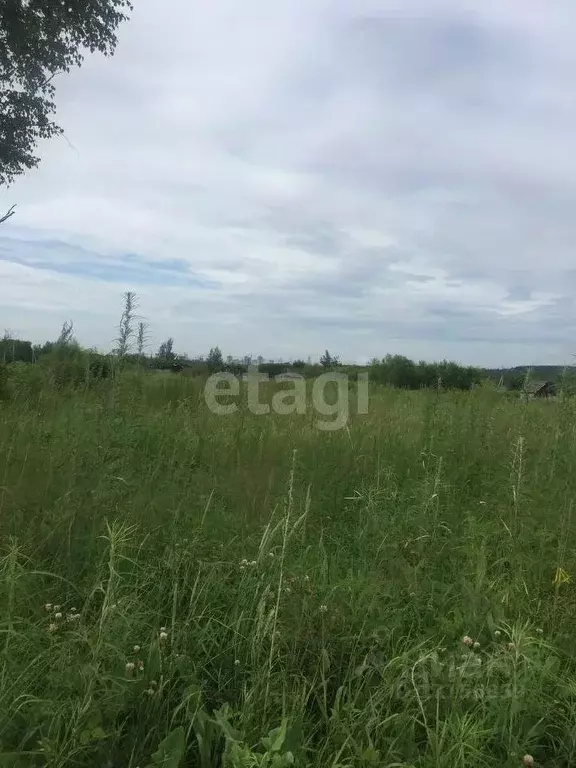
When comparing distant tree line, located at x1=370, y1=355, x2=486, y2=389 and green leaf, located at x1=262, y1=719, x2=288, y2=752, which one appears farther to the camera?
distant tree line, located at x1=370, y1=355, x2=486, y2=389

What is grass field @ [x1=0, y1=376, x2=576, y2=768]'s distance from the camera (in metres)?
1.63

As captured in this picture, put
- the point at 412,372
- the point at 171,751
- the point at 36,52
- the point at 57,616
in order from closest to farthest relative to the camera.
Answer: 1. the point at 171,751
2. the point at 57,616
3. the point at 36,52
4. the point at 412,372

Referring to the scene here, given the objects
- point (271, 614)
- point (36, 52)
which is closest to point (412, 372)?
point (36, 52)

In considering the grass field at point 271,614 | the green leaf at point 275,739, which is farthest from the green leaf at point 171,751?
the green leaf at point 275,739

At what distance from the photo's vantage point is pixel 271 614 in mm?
1886

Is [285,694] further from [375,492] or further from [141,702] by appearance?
[375,492]

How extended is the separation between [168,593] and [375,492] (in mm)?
1743

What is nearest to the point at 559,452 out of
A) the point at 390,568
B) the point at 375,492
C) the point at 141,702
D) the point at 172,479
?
the point at 375,492

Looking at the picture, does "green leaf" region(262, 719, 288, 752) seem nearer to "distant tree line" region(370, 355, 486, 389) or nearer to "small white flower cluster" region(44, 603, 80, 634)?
"small white flower cluster" region(44, 603, 80, 634)

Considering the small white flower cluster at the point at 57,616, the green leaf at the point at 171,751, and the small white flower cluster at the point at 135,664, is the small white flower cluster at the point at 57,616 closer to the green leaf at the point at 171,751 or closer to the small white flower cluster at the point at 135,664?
the small white flower cluster at the point at 135,664

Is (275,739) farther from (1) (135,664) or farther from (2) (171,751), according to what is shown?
(1) (135,664)

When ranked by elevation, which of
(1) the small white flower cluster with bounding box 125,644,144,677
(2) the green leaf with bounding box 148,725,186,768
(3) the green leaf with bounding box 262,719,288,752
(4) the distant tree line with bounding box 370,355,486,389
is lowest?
(2) the green leaf with bounding box 148,725,186,768

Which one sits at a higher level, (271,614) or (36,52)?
(36,52)

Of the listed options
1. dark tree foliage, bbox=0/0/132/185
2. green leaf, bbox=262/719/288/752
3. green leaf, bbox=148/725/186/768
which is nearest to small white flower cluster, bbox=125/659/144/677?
green leaf, bbox=148/725/186/768
